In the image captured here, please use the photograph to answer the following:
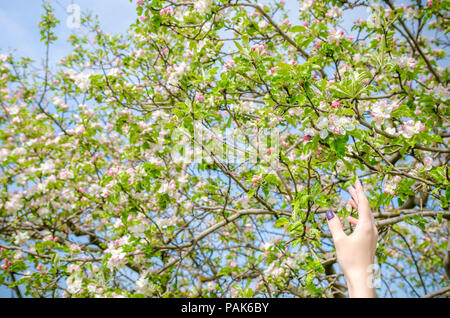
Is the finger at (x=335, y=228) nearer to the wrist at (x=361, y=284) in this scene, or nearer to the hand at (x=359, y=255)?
the hand at (x=359, y=255)

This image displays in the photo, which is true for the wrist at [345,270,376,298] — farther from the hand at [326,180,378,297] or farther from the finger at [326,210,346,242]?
the finger at [326,210,346,242]

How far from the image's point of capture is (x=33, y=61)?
4465 millimetres

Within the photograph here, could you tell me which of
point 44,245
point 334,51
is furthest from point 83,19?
point 334,51

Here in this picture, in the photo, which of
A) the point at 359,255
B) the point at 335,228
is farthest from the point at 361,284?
the point at 335,228

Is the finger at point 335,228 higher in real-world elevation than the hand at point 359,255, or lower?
higher

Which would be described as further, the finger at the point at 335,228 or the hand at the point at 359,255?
the finger at the point at 335,228

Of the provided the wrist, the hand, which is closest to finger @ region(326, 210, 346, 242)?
the hand

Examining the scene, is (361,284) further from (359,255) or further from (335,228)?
(335,228)

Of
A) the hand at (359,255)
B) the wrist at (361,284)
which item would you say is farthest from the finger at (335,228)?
the wrist at (361,284)

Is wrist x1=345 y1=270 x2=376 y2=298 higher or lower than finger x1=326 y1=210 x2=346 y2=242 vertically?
lower

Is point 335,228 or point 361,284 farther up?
point 335,228

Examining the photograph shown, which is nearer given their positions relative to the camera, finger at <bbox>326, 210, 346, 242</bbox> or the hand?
the hand

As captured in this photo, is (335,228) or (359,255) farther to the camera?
(335,228)

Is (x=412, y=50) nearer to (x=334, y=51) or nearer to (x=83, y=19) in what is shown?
(x=334, y=51)
